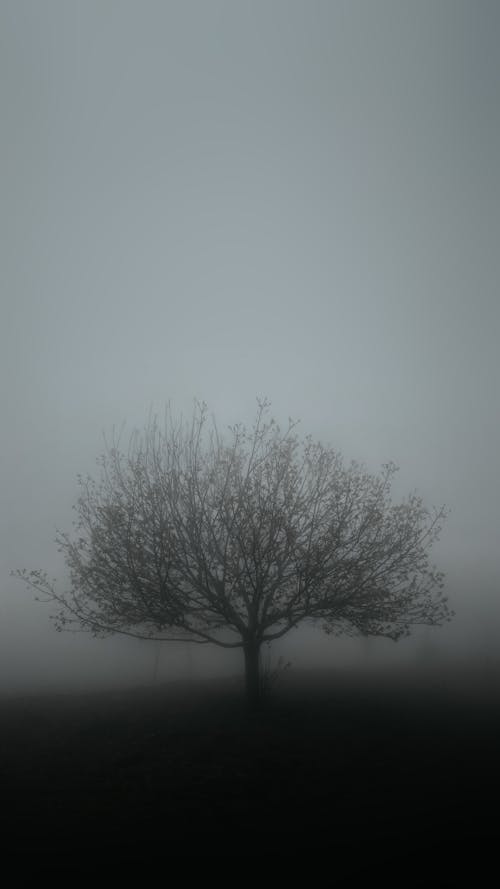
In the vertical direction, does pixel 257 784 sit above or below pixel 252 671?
below

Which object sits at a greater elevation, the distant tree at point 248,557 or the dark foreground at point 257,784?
the distant tree at point 248,557

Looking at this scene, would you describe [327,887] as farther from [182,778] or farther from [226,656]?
[226,656]

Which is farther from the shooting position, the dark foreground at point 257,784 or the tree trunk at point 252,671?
the tree trunk at point 252,671

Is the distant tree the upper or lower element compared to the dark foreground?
upper

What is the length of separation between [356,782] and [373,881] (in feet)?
13.1

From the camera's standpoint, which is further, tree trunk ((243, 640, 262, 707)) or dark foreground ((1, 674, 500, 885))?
tree trunk ((243, 640, 262, 707))

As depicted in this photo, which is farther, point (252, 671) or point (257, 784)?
point (252, 671)

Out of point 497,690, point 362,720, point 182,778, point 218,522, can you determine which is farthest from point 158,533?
point 497,690

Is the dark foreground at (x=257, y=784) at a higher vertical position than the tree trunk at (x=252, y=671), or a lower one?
lower

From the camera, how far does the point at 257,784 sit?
42.4 ft

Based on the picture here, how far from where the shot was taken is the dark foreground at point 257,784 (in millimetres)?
9938

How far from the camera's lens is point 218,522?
65.9ft

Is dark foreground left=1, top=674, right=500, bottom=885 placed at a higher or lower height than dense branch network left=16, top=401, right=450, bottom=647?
lower

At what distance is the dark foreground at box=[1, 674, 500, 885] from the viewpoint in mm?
9938
